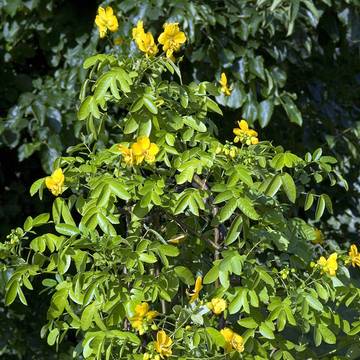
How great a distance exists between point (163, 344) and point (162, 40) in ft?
2.70

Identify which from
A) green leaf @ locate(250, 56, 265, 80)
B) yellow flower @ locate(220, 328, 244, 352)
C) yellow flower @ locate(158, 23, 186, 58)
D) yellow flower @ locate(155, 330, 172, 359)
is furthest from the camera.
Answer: green leaf @ locate(250, 56, 265, 80)

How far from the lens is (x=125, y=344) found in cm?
226

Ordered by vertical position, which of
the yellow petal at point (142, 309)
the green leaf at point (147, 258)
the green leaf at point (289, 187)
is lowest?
the yellow petal at point (142, 309)

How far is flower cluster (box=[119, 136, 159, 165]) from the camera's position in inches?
85.1

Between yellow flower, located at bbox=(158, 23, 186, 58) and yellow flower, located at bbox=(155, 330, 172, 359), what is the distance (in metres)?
0.78

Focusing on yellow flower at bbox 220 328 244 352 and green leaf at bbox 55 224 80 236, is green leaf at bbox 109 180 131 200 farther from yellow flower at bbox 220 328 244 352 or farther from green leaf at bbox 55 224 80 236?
yellow flower at bbox 220 328 244 352

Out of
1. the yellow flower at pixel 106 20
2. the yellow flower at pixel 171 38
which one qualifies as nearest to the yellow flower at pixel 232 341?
the yellow flower at pixel 171 38

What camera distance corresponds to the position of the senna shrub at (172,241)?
2178mm

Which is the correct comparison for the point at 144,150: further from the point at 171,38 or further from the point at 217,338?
the point at 217,338

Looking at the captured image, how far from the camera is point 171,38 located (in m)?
2.33

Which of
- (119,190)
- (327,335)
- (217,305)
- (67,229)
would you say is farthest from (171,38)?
(327,335)

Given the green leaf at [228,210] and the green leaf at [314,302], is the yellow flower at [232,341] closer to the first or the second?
the green leaf at [314,302]

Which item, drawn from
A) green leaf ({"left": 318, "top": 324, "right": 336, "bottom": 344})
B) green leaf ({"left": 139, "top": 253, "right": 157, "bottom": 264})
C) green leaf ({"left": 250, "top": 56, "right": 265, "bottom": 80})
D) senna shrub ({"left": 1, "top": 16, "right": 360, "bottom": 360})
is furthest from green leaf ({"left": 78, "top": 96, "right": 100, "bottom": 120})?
green leaf ({"left": 250, "top": 56, "right": 265, "bottom": 80})

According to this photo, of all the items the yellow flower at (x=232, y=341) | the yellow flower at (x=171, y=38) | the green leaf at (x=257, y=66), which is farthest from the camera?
the green leaf at (x=257, y=66)
